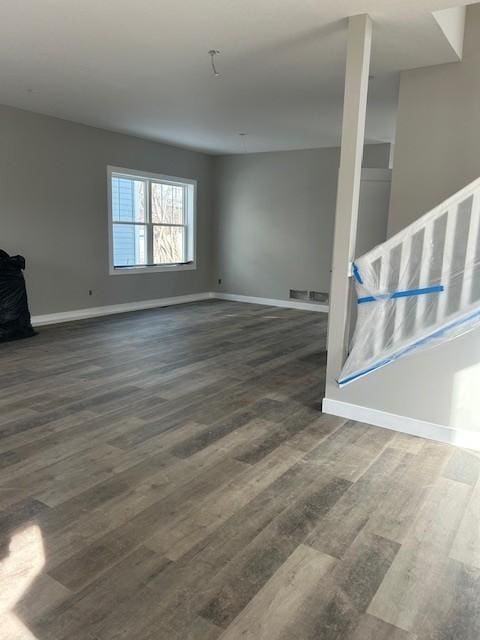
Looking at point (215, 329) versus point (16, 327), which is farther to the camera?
point (215, 329)

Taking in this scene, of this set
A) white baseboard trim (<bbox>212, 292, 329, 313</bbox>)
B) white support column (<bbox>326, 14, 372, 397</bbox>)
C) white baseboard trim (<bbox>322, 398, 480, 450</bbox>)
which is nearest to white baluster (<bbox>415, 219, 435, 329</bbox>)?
white support column (<bbox>326, 14, 372, 397</bbox>)

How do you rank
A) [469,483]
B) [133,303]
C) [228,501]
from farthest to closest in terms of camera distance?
[133,303], [469,483], [228,501]

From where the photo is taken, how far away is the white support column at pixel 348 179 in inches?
117

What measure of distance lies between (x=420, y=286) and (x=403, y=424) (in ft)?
2.99

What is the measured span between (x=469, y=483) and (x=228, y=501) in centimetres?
128

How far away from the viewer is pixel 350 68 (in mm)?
2992

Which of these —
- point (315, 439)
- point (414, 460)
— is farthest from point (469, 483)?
point (315, 439)

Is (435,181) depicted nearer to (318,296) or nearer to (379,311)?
(379,311)

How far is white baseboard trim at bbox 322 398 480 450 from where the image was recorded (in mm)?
2887

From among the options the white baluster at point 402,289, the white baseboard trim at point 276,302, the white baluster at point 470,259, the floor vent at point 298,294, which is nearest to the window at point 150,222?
the white baseboard trim at point 276,302

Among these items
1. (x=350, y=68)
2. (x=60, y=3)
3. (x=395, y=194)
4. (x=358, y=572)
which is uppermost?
(x=60, y=3)

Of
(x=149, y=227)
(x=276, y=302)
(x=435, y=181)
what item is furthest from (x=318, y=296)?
(x=435, y=181)

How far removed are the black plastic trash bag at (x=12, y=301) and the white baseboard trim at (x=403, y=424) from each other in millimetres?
3687

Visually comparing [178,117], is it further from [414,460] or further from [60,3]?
[414,460]
